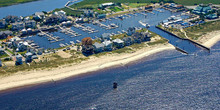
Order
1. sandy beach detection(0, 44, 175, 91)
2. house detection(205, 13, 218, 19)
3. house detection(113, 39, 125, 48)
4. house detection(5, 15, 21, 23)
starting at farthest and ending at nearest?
house detection(5, 15, 21, 23), house detection(205, 13, 218, 19), house detection(113, 39, 125, 48), sandy beach detection(0, 44, 175, 91)

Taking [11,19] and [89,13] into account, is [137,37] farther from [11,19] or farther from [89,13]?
[11,19]

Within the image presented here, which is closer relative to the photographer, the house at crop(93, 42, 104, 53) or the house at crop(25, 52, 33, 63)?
the house at crop(25, 52, 33, 63)

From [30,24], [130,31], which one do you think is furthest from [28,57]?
[130,31]

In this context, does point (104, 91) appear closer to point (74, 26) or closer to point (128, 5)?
point (74, 26)

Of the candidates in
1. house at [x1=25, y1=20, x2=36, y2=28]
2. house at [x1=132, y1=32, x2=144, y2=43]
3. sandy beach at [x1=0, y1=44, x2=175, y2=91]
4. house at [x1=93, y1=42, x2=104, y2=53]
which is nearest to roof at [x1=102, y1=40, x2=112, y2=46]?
house at [x1=93, y1=42, x2=104, y2=53]

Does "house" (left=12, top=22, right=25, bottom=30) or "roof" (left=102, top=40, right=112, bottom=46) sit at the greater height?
"house" (left=12, top=22, right=25, bottom=30)

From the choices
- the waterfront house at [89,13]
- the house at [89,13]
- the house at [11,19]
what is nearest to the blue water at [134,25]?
the waterfront house at [89,13]

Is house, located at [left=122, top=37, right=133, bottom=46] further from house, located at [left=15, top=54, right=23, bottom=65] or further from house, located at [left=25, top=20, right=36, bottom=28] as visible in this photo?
house, located at [left=25, top=20, right=36, bottom=28]
